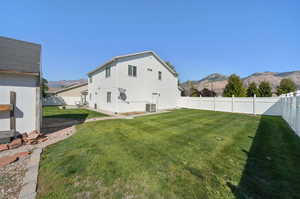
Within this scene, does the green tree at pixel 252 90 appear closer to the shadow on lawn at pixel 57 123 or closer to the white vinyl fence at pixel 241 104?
the white vinyl fence at pixel 241 104

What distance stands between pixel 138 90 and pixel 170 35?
29.1ft

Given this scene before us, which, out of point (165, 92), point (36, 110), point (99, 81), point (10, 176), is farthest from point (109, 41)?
point (10, 176)

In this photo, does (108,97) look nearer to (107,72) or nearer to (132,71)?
(107,72)

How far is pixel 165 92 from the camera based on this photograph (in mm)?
16594

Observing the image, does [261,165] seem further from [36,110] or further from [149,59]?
[149,59]

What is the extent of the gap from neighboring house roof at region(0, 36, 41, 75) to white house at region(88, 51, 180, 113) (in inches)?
251

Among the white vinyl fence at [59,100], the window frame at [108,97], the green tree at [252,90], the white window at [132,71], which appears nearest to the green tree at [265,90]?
the green tree at [252,90]

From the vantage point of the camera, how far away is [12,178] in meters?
2.71

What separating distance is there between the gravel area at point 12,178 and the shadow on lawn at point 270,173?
4.01 m

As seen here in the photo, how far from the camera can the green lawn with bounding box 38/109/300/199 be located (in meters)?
2.21

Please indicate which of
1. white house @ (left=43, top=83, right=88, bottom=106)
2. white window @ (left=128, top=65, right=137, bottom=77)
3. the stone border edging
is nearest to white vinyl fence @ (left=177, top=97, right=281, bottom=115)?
white window @ (left=128, top=65, right=137, bottom=77)

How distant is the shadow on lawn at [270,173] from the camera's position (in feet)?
7.13

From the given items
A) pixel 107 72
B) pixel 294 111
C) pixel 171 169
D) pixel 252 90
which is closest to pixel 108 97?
pixel 107 72

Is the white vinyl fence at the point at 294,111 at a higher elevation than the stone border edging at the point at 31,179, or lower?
higher
